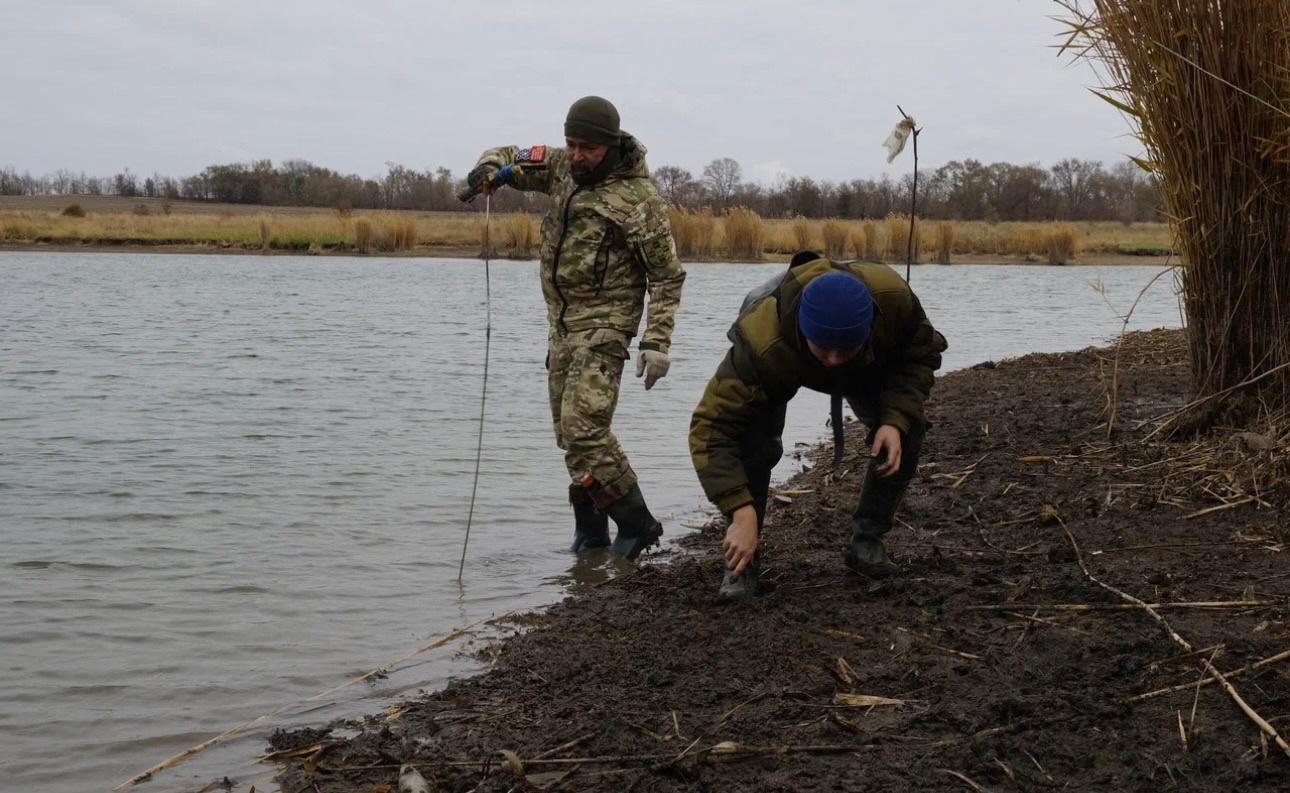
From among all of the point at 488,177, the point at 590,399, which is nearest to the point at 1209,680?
the point at 590,399

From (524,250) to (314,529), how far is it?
1343 inches

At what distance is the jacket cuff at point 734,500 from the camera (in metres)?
4.34

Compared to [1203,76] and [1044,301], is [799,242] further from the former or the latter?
[1203,76]

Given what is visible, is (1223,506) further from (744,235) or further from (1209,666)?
(744,235)

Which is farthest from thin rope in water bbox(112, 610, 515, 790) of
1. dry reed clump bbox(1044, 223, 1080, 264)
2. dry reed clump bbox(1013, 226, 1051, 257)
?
dry reed clump bbox(1013, 226, 1051, 257)

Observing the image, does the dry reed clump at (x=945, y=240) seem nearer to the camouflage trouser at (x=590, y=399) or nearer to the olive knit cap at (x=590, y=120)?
the camouflage trouser at (x=590, y=399)

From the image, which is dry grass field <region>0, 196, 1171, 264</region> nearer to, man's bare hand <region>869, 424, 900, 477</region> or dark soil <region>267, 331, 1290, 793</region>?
dark soil <region>267, 331, 1290, 793</region>

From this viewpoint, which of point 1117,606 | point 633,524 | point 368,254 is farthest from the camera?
point 368,254

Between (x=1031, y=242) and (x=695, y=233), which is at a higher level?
(x=695, y=233)

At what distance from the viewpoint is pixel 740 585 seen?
4871 millimetres

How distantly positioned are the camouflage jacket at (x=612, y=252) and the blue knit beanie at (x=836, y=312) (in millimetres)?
2221

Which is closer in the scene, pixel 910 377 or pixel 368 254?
pixel 910 377

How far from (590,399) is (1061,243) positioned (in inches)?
1559

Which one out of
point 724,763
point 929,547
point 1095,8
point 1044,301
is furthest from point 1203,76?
point 1044,301
